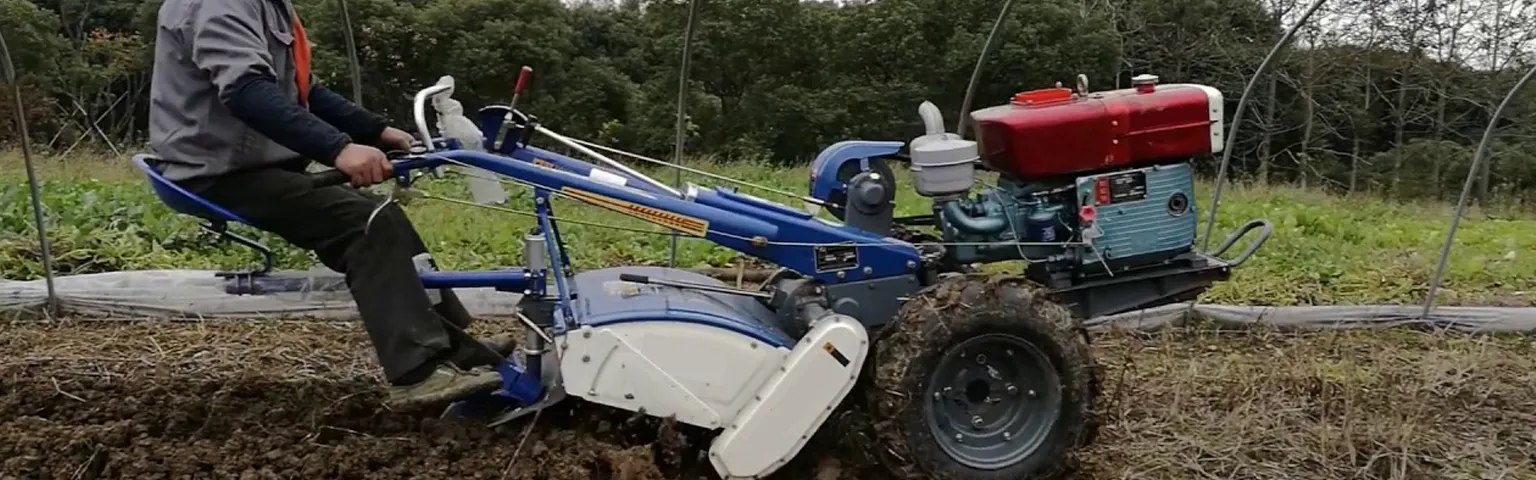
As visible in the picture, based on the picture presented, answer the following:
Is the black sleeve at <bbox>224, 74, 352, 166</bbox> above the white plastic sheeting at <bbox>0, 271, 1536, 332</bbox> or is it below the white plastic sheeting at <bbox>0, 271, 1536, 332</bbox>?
above

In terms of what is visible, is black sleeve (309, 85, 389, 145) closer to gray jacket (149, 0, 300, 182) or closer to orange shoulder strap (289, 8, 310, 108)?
orange shoulder strap (289, 8, 310, 108)

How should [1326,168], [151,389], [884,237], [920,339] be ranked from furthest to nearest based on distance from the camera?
[1326,168] → [151,389] → [884,237] → [920,339]

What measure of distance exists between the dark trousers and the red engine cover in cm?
150

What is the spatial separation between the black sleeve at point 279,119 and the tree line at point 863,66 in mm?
13802

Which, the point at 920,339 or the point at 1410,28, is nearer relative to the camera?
the point at 920,339

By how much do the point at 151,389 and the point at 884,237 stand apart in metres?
2.16

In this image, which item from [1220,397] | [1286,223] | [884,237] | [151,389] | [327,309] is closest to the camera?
[884,237]

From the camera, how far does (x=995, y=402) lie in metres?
3.29

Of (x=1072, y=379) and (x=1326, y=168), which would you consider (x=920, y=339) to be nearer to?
(x=1072, y=379)

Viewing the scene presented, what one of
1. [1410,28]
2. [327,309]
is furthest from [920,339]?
[1410,28]

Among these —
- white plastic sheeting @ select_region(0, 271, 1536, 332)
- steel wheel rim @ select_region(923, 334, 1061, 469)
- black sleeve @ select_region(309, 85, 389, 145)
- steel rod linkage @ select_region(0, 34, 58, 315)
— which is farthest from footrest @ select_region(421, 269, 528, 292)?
steel rod linkage @ select_region(0, 34, 58, 315)

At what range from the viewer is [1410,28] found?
22.4 m

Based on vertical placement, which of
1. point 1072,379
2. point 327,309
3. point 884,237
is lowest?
point 327,309

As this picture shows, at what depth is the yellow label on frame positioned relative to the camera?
312cm
